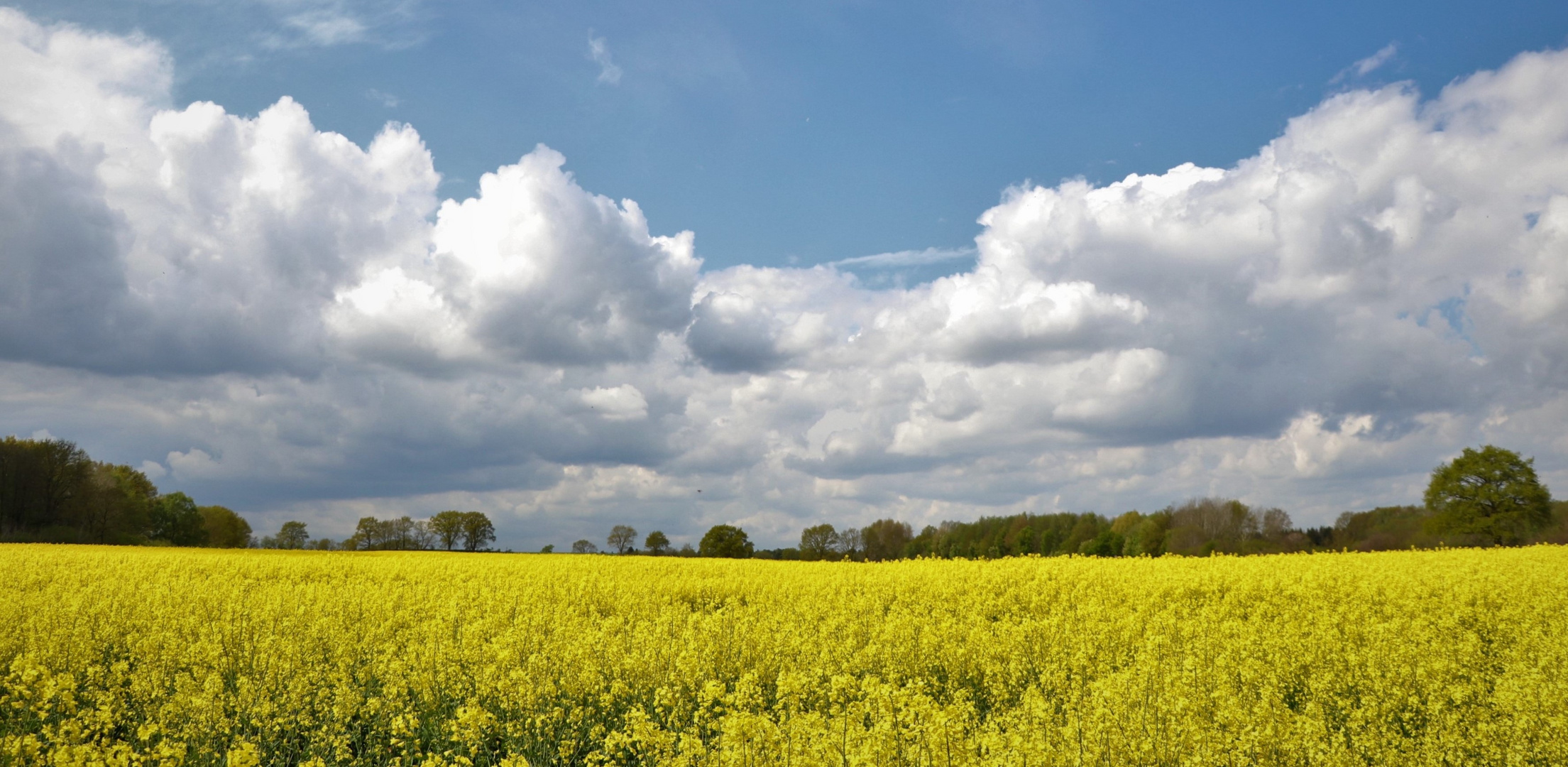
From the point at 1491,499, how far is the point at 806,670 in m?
55.6

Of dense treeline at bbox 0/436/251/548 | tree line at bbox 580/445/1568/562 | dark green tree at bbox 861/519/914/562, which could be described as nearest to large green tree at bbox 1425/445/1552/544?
tree line at bbox 580/445/1568/562

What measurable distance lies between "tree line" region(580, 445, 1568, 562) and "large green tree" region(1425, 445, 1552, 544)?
A: 5cm

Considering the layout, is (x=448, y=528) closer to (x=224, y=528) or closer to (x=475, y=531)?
(x=475, y=531)

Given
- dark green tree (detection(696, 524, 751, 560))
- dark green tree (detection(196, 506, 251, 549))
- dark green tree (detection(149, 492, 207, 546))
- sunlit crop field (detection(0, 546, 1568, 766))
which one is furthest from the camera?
dark green tree (detection(196, 506, 251, 549))

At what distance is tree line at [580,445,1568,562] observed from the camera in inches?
1753

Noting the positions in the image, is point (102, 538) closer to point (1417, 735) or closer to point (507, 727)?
point (507, 727)

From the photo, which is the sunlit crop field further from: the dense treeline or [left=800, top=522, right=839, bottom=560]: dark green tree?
the dense treeline

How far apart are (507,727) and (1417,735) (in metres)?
9.20

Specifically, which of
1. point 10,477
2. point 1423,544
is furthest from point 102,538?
point 1423,544

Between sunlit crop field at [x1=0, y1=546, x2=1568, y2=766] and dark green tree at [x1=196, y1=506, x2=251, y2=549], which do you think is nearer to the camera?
sunlit crop field at [x1=0, y1=546, x2=1568, y2=766]

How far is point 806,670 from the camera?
9203mm

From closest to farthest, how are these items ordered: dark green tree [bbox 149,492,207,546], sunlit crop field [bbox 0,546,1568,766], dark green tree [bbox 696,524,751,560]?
sunlit crop field [bbox 0,546,1568,766], dark green tree [bbox 696,524,751,560], dark green tree [bbox 149,492,207,546]

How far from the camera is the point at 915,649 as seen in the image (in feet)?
35.1

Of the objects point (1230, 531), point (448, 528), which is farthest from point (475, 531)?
point (1230, 531)
